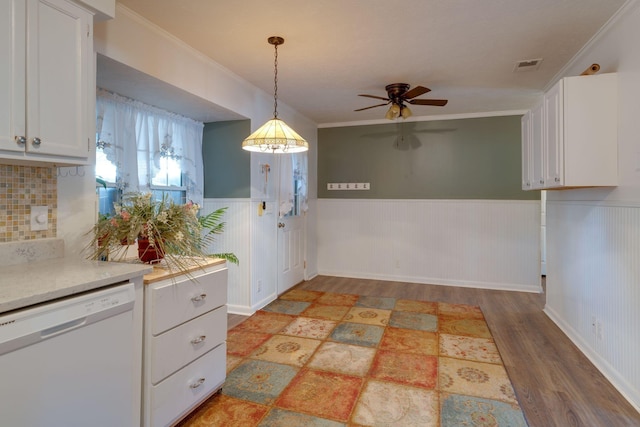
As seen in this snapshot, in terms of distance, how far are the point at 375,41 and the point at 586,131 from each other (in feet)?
5.50

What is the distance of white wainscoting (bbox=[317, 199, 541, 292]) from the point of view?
15.3 feet

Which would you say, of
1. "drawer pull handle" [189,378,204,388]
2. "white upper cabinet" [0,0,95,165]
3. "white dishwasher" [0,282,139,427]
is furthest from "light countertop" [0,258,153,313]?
"drawer pull handle" [189,378,204,388]

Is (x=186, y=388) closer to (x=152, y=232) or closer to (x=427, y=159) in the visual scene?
(x=152, y=232)

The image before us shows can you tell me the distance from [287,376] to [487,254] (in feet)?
11.8

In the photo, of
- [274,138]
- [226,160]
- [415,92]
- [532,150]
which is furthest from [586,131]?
[226,160]

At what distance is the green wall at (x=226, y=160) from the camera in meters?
3.71

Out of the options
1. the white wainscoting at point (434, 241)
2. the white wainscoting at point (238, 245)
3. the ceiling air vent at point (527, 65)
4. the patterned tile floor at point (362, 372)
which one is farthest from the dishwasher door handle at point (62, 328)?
the white wainscoting at point (434, 241)

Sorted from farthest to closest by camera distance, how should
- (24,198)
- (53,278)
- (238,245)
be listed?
(238,245) → (24,198) → (53,278)

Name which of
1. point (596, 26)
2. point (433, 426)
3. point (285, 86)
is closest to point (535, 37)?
point (596, 26)

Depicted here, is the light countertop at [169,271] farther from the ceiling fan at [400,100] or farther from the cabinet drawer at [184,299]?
the ceiling fan at [400,100]

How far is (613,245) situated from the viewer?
238 centimetres

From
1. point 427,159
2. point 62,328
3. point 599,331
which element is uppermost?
point 427,159

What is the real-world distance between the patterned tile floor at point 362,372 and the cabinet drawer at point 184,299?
625 millimetres

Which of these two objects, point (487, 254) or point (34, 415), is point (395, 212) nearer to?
point (487, 254)
